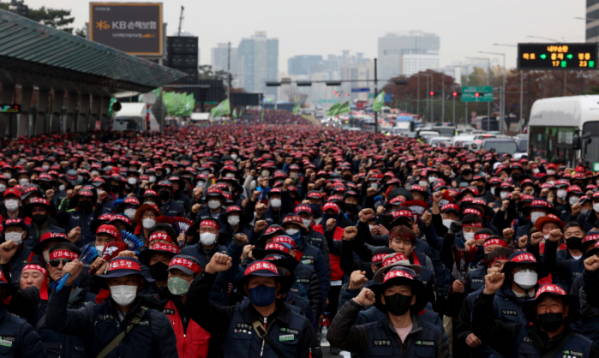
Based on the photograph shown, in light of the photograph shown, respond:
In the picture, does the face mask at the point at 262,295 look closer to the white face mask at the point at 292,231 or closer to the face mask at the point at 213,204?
the white face mask at the point at 292,231

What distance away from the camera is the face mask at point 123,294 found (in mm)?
5590

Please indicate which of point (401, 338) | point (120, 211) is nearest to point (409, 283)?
point (401, 338)

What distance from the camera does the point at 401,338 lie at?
16.9 feet

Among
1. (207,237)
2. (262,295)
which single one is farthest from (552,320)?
(207,237)

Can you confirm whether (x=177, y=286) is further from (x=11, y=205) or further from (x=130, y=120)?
(x=130, y=120)

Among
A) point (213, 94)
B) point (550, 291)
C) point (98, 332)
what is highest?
point (213, 94)

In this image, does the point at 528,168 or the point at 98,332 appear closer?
the point at 98,332

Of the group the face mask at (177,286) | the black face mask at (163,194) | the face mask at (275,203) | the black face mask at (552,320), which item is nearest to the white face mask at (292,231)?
the face mask at (177,286)

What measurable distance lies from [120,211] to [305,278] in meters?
4.44

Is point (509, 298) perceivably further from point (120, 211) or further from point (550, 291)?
point (120, 211)

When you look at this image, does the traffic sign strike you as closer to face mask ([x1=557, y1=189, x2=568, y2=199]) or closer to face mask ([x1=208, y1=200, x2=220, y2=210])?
face mask ([x1=557, y1=189, x2=568, y2=199])

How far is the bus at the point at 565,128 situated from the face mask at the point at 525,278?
17022mm

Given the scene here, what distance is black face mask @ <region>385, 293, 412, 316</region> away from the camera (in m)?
5.09

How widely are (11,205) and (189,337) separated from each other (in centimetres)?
679
